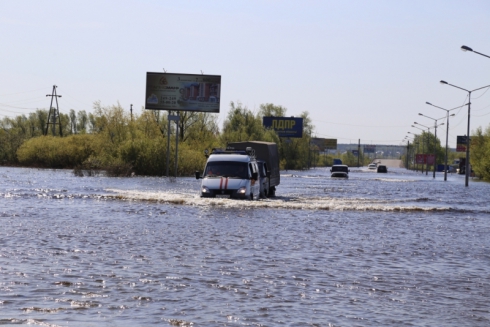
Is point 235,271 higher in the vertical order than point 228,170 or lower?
lower

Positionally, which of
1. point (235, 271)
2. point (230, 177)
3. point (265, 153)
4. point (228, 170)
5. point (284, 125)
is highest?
point (284, 125)

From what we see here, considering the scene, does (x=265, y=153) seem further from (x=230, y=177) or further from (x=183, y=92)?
(x=183, y=92)

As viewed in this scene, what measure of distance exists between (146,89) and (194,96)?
3977mm

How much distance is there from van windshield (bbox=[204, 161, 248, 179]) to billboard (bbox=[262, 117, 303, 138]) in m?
98.9

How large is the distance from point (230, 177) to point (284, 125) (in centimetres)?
9980

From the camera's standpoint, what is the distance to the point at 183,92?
69.6 m

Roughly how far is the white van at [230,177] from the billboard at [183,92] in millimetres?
35791

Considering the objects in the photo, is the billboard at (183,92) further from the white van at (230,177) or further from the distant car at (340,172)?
the white van at (230,177)

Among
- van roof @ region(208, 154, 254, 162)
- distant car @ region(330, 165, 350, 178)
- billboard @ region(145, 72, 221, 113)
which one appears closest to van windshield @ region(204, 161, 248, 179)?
van roof @ region(208, 154, 254, 162)

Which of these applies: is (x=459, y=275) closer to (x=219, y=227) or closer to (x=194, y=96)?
(x=219, y=227)

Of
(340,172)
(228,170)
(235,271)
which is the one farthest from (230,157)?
(340,172)

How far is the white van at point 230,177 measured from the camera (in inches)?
1221

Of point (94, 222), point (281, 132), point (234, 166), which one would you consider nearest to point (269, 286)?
point (94, 222)

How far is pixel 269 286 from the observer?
1175cm
